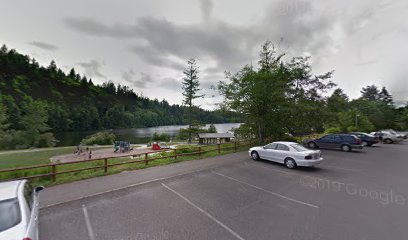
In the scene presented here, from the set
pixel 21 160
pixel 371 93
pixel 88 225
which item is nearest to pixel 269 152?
pixel 88 225

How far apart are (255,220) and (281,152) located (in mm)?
7217

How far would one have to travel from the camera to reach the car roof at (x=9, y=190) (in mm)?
3172

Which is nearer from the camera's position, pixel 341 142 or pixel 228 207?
pixel 228 207

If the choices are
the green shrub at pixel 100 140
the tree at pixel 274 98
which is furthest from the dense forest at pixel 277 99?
the green shrub at pixel 100 140

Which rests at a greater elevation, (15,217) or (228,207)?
(15,217)

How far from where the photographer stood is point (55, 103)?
11138cm

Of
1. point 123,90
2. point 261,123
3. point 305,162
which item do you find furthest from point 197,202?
point 123,90

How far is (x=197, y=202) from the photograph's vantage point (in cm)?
584

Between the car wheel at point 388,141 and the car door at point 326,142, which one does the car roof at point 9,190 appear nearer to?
the car door at point 326,142

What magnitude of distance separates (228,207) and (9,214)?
5.03 m

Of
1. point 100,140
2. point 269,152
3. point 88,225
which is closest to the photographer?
point 88,225

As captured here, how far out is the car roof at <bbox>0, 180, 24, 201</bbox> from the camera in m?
3.17

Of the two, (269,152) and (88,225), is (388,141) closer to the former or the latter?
(269,152)

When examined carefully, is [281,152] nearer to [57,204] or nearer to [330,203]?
[330,203]
